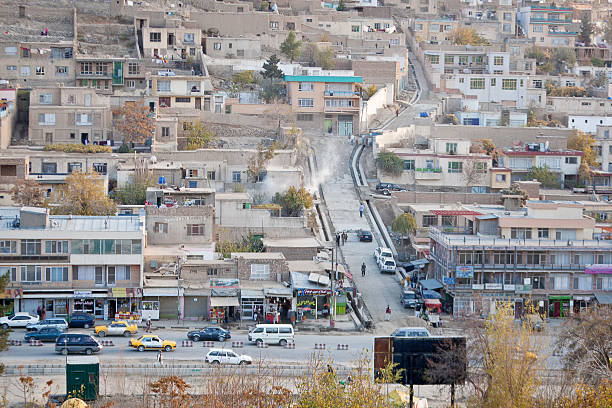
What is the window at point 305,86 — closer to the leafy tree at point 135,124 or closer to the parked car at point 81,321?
the leafy tree at point 135,124

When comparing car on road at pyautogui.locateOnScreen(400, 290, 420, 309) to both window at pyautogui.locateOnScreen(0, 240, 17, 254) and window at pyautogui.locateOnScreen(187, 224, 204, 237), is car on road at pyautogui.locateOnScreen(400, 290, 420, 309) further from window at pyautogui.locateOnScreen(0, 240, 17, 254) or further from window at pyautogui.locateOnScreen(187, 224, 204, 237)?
window at pyautogui.locateOnScreen(0, 240, 17, 254)

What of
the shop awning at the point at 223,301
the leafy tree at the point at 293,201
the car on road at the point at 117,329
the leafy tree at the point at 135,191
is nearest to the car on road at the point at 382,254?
the leafy tree at the point at 293,201

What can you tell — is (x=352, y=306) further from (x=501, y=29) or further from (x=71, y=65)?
(x=501, y=29)

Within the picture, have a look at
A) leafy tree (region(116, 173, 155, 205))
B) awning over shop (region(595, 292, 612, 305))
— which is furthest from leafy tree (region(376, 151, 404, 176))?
awning over shop (region(595, 292, 612, 305))

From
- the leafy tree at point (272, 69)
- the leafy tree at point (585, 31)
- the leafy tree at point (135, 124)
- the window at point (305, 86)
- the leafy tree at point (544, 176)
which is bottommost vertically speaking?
the leafy tree at point (544, 176)

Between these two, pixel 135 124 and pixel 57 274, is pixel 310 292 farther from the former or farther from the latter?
pixel 135 124

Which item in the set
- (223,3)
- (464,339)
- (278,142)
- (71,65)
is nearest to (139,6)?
(223,3)
